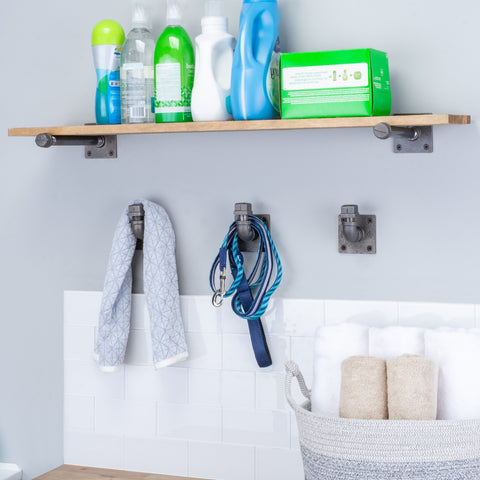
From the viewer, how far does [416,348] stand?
149 cm

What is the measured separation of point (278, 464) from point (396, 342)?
459 mm

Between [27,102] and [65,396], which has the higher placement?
[27,102]

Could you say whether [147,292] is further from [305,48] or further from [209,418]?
[305,48]

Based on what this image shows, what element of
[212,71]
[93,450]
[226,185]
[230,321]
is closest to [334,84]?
[212,71]

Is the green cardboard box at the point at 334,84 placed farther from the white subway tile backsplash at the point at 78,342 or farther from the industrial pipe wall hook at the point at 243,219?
the white subway tile backsplash at the point at 78,342

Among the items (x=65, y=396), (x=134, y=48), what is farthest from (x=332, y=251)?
(x=65, y=396)

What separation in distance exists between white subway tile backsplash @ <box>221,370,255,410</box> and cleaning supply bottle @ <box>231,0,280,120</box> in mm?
574

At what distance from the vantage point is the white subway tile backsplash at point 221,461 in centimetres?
181

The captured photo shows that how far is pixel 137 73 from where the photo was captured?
5.61ft

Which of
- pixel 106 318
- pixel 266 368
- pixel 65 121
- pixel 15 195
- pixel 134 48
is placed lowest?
pixel 266 368

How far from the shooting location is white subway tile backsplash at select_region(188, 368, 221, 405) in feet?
5.99

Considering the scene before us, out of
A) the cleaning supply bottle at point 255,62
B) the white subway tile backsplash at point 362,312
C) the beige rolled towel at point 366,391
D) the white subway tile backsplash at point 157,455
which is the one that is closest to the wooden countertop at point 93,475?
the white subway tile backsplash at point 157,455

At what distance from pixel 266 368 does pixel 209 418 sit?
0.59 ft

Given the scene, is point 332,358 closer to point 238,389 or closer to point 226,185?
point 238,389
